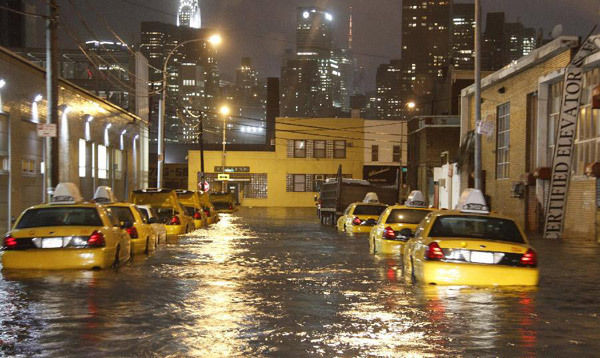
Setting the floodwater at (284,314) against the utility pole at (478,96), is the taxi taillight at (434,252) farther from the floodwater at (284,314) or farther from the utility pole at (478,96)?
the utility pole at (478,96)

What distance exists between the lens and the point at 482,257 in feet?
39.7

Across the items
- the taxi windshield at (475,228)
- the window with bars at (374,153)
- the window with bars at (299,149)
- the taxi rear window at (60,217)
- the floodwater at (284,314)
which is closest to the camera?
the floodwater at (284,314)

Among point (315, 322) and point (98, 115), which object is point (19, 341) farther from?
point (98, 115)

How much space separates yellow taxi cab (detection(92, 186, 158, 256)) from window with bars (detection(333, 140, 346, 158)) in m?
59.7

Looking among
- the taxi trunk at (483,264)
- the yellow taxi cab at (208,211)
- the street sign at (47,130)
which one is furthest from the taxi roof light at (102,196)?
the yellow taxi cab at (208,211)

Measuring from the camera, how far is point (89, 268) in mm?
14430

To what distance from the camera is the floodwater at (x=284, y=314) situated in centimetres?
824

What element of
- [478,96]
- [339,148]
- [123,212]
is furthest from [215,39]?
[339,148]

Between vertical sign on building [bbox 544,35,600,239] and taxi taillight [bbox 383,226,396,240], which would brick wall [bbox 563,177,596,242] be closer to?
vertical sign on building [bbox 544,35,600,239]

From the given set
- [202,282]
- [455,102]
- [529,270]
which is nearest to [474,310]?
[529,270]

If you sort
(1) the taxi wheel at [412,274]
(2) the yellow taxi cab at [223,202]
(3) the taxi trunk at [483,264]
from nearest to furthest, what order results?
(3) the taxi trunk at [483,264] → (1) the taxi wheel at [412,274] → (2) the yellow taxi cab at [223,202]

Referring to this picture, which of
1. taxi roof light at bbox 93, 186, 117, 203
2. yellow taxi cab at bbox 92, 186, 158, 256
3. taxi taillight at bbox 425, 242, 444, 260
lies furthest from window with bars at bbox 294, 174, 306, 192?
taxi taillight at bbox 425, 242, 444, 260

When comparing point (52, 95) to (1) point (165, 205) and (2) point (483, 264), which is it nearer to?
(1) point (165, 205)

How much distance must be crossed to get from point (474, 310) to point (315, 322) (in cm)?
227
